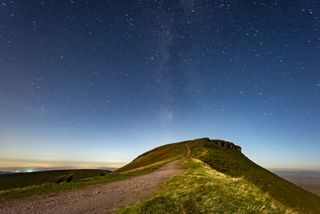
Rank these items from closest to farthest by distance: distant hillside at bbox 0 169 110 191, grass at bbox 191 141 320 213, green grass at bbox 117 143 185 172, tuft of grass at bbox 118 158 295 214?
1. tuft of grass at bbox 118 158 295 214
2. grass at bbox 191 141 320 213
3. green grass at bbox 117 143 185 172
4. distant hillside at bbox 0 169 110 191

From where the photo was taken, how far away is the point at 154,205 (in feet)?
41.4

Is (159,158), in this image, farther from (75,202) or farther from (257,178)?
(75,202)

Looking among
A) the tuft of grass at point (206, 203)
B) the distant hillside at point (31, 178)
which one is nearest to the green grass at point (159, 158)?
the tuft of grass at point (206, 203)

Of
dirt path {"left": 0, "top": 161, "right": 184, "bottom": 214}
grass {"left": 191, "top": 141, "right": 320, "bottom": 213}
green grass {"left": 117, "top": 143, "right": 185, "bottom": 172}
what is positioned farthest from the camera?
green grass {"left": 117, "top": 143, "right": 185, "bottom": 172}

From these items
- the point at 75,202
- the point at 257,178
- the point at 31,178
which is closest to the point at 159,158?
the point at 257,178

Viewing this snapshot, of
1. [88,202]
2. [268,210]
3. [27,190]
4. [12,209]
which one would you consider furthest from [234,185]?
[27,190]

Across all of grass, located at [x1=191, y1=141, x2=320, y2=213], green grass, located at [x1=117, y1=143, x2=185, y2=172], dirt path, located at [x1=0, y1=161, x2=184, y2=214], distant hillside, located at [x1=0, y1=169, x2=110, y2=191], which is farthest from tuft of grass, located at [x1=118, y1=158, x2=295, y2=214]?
distant hillside, located at [x1=0, y1=169, x2=110, y2=191]

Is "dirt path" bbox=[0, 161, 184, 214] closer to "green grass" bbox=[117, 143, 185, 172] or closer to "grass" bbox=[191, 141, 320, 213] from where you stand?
"grass" bbox=[191, 141, 320, 213]

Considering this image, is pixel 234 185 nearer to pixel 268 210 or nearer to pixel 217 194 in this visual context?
pixel 217 194

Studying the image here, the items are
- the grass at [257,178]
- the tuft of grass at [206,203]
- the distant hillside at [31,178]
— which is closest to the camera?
the tuft of grass at [206,203]

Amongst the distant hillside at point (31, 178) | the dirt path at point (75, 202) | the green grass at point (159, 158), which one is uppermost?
the green grass at point (159, 158)

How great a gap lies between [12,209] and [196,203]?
30.6 feet

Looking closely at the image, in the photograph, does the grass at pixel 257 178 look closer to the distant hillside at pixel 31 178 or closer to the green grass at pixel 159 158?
the green grass at pixel 159 158

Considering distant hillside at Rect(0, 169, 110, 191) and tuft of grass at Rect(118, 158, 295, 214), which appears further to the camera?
distant hillside at Rect(0, 169, 110, 191)
